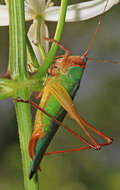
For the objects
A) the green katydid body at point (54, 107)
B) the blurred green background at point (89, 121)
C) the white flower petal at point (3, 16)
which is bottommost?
the blurred green background at point (89, 121)

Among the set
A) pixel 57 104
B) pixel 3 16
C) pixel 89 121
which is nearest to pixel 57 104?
pixel 57 104

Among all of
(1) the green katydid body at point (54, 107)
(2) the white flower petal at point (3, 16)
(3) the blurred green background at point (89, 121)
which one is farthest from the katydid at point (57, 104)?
(3) the blurred green background at point (89, 121)

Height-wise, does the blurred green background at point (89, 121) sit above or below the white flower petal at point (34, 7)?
below

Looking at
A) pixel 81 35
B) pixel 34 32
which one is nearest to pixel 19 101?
pixel 34 32

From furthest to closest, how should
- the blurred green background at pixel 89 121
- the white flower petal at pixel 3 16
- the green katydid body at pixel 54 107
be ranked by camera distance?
the blurred green background at pixel 89 121
the white flower petal at pixel 3 16
the green katydid body at pixel 54 107

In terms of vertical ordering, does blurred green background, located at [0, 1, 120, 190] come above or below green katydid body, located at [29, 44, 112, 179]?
below

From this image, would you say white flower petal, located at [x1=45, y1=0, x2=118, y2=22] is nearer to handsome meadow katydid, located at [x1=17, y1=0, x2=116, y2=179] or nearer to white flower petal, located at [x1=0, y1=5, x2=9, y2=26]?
white flower petal, located at [x1=0, y1=5, x2=9, y2=26]

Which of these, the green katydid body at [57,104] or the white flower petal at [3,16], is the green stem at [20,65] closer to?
the green katydid body at [57,104]

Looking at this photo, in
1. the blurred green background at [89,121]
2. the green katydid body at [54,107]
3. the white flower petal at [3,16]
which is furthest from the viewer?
the blurred green background at [89,121]

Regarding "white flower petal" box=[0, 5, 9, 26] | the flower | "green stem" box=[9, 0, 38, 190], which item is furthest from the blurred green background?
"green stem" box=[9, 0, 38, 190]
